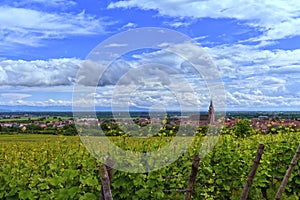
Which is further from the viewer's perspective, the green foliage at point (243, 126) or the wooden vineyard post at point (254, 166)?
the green foliage at point (243, 126)

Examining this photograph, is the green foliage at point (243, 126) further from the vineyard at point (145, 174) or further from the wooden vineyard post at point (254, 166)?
the wooden vineyard post at point (254, 166)

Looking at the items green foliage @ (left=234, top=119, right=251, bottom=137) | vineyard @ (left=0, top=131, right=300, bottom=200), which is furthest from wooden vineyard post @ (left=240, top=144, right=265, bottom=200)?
green foliage @ (left=234, top=119, right=251, bottom=137)

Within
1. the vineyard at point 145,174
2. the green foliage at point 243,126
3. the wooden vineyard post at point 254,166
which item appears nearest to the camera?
the wooden vineyard post at point 254,166

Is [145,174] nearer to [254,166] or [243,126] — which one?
[254,166]

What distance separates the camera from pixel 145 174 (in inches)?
240

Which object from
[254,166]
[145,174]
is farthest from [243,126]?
[254,166]

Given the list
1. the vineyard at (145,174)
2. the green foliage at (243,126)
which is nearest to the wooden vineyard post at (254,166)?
the vineyard at (145,174)

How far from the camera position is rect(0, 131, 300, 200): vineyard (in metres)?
5.69

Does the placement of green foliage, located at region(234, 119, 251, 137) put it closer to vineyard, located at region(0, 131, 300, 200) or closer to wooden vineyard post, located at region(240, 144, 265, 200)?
vineyard, located at region(0, 131, 300, 200)

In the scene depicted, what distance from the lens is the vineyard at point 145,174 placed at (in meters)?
5.69

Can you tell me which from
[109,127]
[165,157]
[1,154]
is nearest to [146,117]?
[109,127]

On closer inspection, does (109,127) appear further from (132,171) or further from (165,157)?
(165,157)

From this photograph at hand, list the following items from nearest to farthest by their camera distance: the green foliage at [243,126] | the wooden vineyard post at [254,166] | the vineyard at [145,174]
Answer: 1. the wooden vineyard post at [254,166]
2. the vineyard at [145,174]
3. the green foliage at [243,126]

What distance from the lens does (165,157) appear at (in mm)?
6426
